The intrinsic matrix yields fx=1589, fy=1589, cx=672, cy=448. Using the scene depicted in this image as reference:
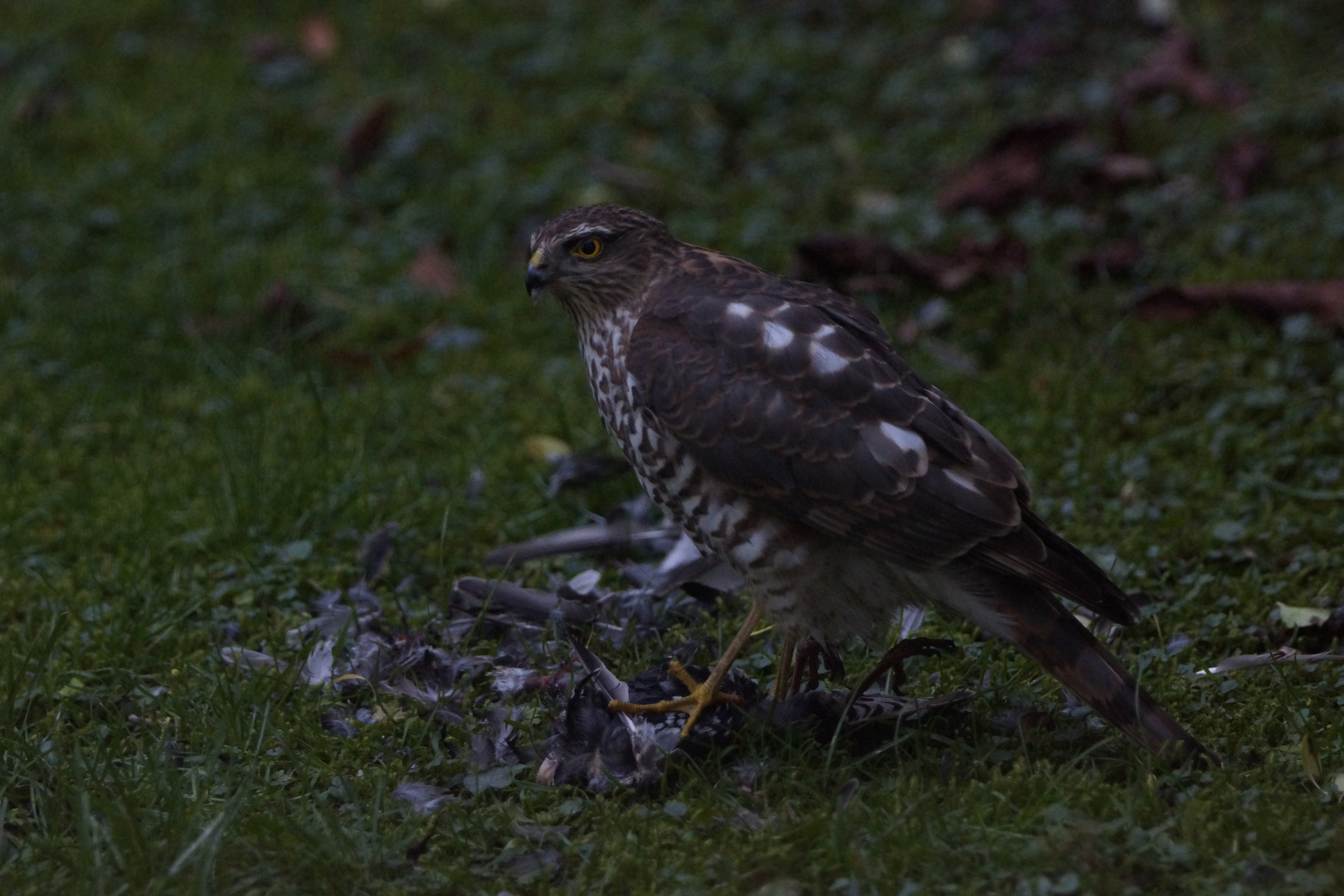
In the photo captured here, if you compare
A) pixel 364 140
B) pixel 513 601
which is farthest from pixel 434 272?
pixel 513 601

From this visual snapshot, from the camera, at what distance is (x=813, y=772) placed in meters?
3.61

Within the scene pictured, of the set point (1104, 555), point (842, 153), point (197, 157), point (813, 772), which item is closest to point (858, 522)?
point (813, 772)

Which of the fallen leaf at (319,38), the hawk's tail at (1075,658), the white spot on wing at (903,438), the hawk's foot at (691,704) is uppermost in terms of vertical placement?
the fallen leaf at (319,38)

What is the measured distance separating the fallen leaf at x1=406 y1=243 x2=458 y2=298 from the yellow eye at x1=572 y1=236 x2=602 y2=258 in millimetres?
2510

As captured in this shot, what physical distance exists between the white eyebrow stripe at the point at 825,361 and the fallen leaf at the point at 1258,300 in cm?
228

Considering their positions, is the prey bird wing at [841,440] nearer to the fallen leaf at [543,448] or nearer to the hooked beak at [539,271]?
the hooked beak at [539,271]

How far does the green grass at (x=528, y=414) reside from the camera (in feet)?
11.0

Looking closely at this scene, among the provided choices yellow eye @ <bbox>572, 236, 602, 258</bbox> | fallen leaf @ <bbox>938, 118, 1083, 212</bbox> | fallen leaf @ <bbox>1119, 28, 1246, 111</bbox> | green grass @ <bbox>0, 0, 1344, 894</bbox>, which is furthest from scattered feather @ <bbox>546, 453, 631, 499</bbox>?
fallen leaf @ <bbox>1119, 28, 1246, 111</bbox>

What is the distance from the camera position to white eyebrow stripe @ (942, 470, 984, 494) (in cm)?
368

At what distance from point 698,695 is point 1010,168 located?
A: 12.0ft

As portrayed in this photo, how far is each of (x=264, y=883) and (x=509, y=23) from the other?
616 cm

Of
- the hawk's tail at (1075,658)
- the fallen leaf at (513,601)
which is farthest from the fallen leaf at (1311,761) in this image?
the fallen leaf at (513,601)

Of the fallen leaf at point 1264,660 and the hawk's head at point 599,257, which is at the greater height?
the hawk's head at point 599,257

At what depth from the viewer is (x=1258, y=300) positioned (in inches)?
218
